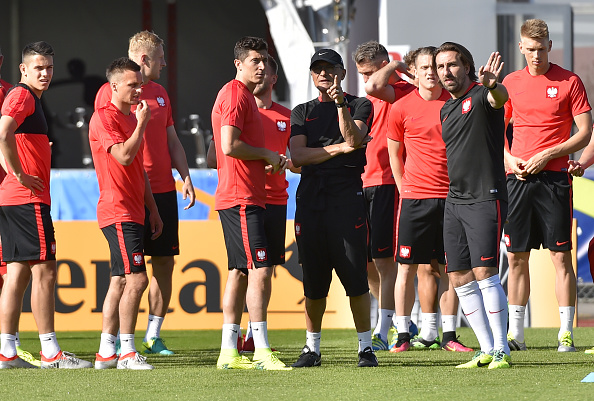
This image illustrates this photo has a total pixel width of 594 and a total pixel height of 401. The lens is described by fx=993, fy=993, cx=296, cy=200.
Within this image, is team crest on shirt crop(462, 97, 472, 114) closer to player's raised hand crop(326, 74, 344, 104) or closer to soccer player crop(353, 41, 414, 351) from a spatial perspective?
player's raised hand crop(326, 74, 344, 104)

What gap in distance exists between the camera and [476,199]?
6262 mm

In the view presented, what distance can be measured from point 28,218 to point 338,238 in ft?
7.21

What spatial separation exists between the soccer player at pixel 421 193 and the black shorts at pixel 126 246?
214 centimetres

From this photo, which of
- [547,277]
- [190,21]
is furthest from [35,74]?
[190,21]

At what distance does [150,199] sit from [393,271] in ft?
6.98

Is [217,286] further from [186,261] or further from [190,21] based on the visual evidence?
[190,21]

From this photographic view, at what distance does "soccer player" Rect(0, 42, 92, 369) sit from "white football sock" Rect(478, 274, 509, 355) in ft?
9.00

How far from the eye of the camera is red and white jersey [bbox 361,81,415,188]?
8211 millimetres

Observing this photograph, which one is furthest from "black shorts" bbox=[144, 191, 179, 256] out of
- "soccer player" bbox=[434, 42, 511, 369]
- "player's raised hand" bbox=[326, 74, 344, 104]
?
"soccer player" bbox=[434, 42, 511, 369]

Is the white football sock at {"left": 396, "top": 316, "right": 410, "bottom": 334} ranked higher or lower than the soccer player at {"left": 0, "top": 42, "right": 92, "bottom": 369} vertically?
lower

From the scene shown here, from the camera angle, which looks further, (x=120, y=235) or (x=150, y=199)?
(x=150, y=199)

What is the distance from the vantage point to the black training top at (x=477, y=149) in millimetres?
6238

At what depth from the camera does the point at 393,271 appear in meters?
8.08

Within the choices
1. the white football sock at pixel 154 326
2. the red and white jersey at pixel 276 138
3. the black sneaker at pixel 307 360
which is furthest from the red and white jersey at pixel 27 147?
the black sneaker at pixel 307 360
